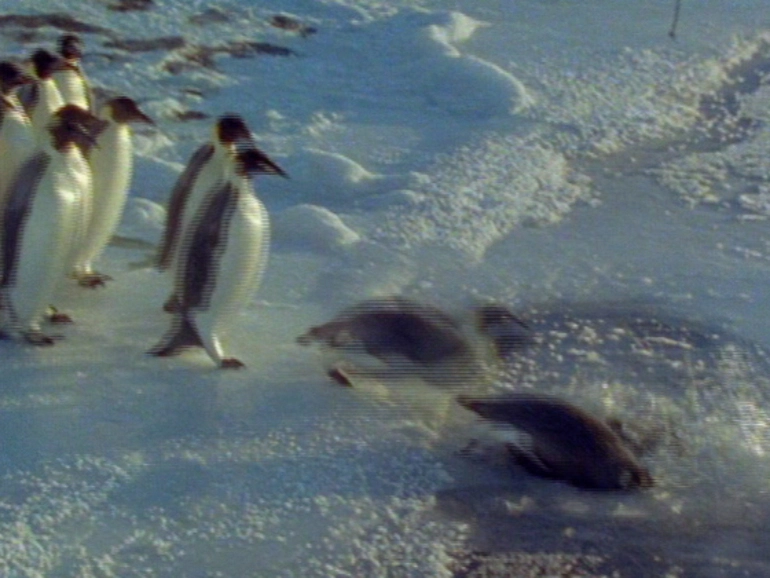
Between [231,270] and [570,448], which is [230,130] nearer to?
[231,270]

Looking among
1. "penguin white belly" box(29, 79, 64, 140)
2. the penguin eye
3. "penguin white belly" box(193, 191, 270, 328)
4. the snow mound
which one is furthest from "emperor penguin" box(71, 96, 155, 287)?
the penguin eye

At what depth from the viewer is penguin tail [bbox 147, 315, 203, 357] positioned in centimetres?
341

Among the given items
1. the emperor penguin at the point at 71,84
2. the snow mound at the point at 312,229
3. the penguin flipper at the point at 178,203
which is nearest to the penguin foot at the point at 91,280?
the penguin flipper at the point at 178,203

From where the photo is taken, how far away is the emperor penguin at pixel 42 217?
3.33m

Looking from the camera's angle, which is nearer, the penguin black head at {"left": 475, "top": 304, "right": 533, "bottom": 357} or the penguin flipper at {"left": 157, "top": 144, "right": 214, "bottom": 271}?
the penguin flipper at {"left": 157, "top": 144, "right": 214, "bottom": 271}

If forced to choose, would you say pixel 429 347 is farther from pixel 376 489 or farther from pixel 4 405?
pixel 4 405

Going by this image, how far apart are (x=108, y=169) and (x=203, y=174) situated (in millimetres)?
448

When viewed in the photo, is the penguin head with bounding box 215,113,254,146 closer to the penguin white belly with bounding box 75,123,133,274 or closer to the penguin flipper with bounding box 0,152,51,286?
the penguin flipper with bounding box 0,152,51,286

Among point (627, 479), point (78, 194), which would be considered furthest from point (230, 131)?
point (627, 479)

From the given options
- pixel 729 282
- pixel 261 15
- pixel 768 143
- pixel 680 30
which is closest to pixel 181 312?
pixel 729 282

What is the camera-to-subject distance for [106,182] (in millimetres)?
3771

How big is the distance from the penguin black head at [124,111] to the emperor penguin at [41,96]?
0.45ft

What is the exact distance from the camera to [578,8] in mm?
7598

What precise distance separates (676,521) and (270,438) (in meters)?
0.90
